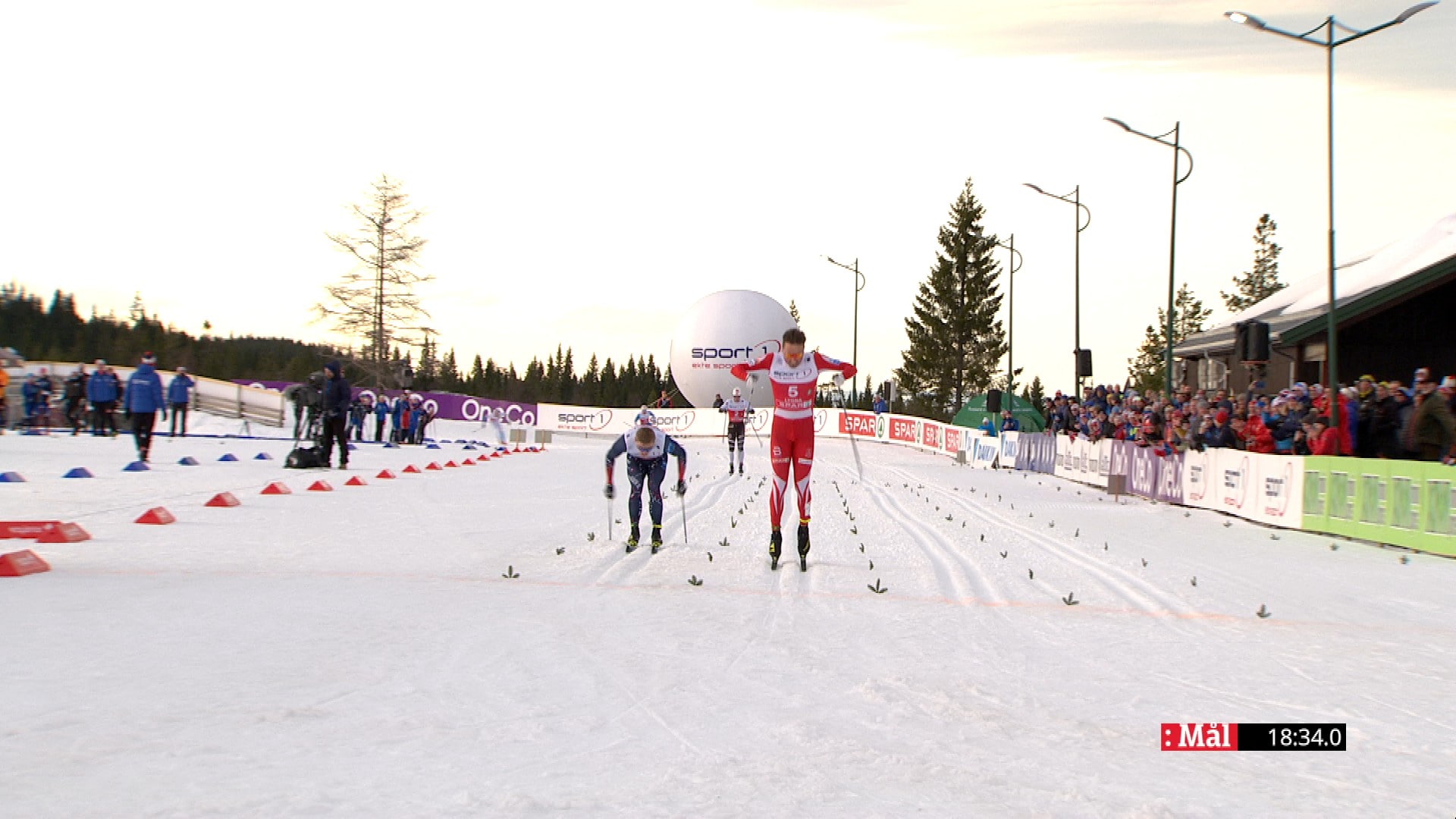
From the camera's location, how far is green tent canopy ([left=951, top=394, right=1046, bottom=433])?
4422cm

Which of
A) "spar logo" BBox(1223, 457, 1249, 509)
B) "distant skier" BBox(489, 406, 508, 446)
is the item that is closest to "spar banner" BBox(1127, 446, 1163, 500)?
"spar logo" BBox(1223, 457, 1249, 509)

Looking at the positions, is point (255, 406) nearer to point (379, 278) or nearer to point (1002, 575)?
point (379, 278)

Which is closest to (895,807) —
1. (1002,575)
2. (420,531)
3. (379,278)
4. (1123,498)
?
(1002,575)

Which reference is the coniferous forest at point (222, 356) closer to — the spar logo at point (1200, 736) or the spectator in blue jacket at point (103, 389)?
the spectator in blue jacket at point (103, 389)

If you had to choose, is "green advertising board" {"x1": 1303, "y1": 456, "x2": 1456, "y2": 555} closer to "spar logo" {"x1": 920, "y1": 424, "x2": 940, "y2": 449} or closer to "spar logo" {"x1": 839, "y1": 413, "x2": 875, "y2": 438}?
"spar logo" {"x1": 920, "y1": 424, "x2": 940, "y2": 449}

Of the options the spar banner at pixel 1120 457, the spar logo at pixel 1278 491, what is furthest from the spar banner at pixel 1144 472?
the spar logo at pixel 1278 491

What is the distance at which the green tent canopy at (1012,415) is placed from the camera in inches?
1741

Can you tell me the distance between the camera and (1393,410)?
622 inches

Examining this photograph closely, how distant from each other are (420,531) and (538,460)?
60.7 feet

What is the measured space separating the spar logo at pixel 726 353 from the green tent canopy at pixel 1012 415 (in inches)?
626

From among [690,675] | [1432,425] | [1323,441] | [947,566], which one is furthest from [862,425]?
[690,675]

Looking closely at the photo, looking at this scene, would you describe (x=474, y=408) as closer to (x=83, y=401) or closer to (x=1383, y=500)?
(x=83, y=401)

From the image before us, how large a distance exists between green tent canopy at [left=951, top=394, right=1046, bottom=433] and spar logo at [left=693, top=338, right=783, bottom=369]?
15894 mm

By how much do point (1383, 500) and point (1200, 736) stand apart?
1124 centimetres
